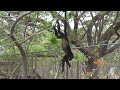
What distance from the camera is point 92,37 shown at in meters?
5.64

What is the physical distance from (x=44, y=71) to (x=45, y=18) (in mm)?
A: 983

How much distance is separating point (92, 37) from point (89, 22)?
352mm

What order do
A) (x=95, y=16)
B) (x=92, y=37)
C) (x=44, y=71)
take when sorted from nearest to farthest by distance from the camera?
(x=44, y=71), (x=95, y=16), (x=92, y=37)

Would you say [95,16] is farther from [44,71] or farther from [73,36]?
[44,71]

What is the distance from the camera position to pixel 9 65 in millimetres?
4949

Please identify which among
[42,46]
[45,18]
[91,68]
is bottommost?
[91,68]

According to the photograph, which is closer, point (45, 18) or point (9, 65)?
point (45, 18)
